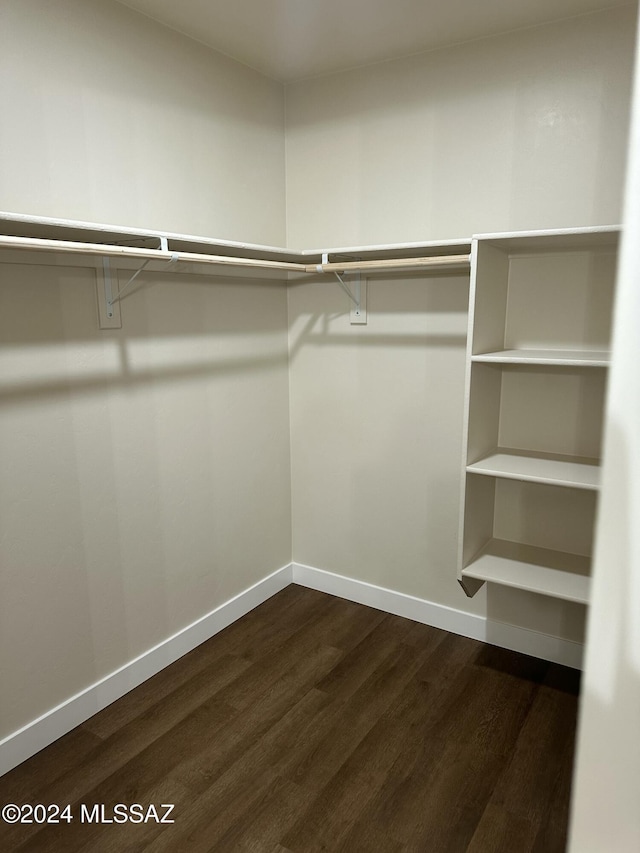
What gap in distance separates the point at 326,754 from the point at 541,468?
1292 mm

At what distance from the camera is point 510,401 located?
8.29 ft

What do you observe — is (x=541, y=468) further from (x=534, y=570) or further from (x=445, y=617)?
(x=445, y=617)

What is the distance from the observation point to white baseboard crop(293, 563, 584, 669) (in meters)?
2.58

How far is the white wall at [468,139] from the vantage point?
2.19m

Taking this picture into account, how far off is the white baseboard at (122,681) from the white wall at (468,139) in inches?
71.5

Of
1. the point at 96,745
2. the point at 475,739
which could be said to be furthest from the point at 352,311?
the point at 96,745

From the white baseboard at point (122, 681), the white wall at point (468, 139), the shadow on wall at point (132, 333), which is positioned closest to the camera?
the shadow on wall at point (132, 333)

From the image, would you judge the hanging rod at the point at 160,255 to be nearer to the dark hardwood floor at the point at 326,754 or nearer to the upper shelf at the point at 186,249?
the upper shelf at the point at 186,249

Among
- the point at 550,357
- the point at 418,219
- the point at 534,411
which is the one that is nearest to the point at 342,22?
the point at 418,219

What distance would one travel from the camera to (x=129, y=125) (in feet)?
7.21

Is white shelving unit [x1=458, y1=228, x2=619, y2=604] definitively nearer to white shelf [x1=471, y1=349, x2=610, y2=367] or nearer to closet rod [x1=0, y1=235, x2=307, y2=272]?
white shelf [x1=471, y1=349, x2=610, y2=367]

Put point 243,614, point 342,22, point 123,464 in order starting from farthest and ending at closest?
point 243,614 → point 123,464 → point 342,22

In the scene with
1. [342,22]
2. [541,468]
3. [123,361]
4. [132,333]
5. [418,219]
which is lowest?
[541,468]

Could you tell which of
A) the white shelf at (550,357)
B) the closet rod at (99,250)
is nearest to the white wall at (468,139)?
the white shelf at (550,357)
